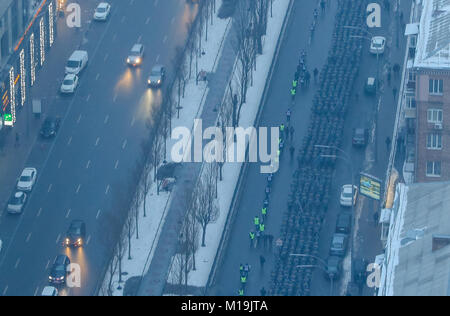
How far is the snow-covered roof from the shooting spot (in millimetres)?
162500

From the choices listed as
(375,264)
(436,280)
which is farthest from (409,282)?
(375,264)

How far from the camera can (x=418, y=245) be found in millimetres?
170750

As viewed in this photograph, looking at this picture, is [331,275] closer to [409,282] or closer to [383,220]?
[383,220]

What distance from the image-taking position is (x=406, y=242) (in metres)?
173

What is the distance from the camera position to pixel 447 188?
179625 millimetres

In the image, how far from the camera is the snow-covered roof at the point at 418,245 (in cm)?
16250

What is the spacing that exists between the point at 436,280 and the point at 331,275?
3737cm

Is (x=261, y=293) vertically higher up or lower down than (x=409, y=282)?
lower down
